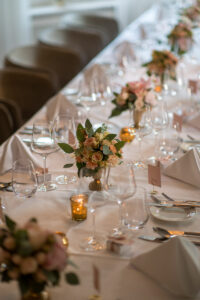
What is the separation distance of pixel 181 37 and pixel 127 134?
164cm

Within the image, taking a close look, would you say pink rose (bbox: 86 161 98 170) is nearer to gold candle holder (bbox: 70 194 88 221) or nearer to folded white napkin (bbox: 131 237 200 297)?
gold candle holder (bbox: 70 194 88 221)

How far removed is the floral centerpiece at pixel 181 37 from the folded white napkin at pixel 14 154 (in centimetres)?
221

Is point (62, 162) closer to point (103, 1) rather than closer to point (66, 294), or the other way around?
point (66, 294)

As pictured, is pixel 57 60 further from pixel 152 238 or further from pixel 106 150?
pixel 152 238

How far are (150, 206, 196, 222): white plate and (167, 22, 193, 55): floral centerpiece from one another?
2452mm

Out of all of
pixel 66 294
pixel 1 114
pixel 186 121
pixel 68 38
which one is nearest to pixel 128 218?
pixel 66 294

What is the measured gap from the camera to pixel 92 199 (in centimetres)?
160

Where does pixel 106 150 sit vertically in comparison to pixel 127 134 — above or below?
above

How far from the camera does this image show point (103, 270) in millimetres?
1574

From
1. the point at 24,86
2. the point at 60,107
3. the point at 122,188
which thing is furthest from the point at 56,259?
the point at 24,86

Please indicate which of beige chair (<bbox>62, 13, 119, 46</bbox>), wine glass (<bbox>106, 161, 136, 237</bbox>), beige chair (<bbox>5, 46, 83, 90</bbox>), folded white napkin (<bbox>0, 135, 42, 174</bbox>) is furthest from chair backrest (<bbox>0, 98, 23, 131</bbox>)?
beige chair (<bbox>62, 13, 119, 46</bbox>)

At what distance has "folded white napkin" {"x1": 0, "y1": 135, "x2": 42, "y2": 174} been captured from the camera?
2279 mm

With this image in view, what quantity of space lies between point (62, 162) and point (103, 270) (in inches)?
31.1

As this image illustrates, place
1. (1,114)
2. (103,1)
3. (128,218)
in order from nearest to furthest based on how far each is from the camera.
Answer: (128,218)
(1,114)
(103,1)
